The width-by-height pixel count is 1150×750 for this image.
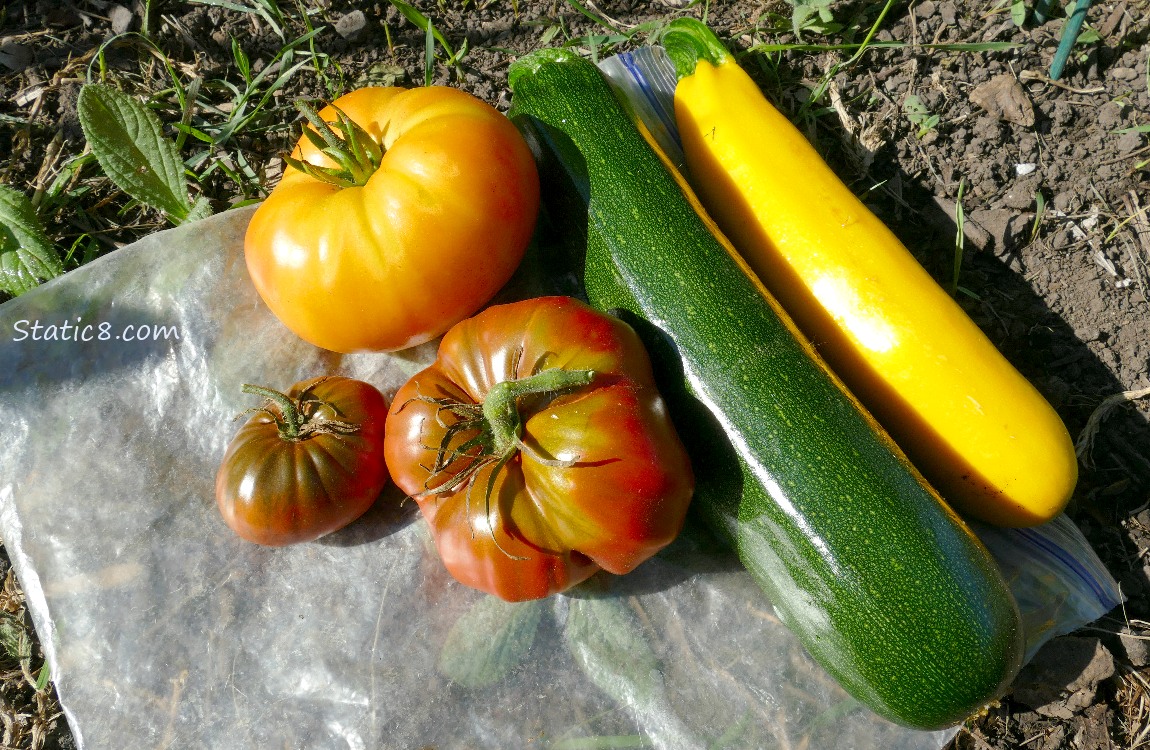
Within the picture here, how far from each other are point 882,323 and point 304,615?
5.92ft

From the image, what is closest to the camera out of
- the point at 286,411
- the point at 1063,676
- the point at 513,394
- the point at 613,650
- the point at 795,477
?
the point at 513,394

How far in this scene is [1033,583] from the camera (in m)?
2.41

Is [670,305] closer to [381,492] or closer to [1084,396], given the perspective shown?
[381,492]

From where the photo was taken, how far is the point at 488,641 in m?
2.40

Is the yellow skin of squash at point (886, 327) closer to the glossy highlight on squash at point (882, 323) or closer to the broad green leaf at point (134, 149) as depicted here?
the glossy highlight on squash at point (882, 323)

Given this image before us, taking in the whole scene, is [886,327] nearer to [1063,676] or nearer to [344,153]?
[1063,676]

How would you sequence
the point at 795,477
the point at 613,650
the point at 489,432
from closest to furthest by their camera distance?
1. the point at 489,432
2. the point at 795,477
3. the point at 613,650

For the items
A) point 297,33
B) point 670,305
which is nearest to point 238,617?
point 670,305

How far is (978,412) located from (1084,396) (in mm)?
732

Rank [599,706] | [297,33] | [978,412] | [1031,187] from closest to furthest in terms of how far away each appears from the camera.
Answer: [978,412], [599,706], [1031,187], [297,33]

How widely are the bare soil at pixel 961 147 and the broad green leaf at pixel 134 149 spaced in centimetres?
18

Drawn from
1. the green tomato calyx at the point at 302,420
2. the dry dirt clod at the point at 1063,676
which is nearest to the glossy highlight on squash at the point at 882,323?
the dry dirt clod at the point at 1063,676

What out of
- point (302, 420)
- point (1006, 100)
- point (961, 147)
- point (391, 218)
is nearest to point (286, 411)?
point (302, 420)

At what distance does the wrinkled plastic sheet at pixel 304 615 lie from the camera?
2342mm
